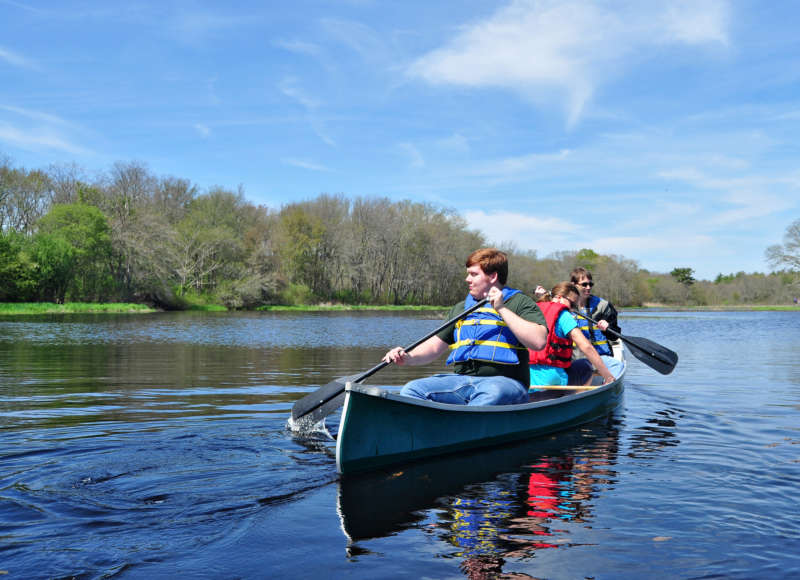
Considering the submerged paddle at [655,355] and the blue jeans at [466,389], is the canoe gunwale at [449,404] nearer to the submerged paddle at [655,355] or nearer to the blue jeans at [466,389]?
the blue jeans at [466,389]

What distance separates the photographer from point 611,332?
9188 millimetres

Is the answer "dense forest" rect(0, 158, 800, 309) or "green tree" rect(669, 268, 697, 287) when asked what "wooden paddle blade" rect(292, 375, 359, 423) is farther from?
"green tree" rect(669, 268, 697, 287)

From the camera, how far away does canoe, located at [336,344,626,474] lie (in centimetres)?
450

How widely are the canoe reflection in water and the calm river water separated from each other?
20 mm

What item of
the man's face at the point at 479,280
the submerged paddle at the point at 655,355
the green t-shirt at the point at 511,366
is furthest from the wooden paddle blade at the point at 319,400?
the submerged paddle at the point at 655,355

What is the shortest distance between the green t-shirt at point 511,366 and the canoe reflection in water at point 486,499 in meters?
0.75

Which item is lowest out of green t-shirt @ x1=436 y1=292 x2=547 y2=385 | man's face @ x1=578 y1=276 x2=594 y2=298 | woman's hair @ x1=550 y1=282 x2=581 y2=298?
green t-shirt @ x1=436 y1=292 x2=547 y2=385

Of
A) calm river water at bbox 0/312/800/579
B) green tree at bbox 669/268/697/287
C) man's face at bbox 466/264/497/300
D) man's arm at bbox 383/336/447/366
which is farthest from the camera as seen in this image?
green tree at bbox 669/268/697/287

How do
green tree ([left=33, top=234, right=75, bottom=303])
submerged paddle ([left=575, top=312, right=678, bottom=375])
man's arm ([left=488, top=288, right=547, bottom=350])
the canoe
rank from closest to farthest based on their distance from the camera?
the canoe
man's arm ([left=488, top=288, right=547, bottom=350])
submerged paddle ([left=575, top=312, right=678, bottom=375])
green tree ([left=33, top=234, right=75, bottom=303])

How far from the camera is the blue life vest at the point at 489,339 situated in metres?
5.25

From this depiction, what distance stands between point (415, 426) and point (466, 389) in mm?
598

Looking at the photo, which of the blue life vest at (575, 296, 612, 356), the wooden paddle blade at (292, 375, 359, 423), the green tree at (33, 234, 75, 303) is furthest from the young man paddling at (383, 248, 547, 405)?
the green tree at (33, 234, 75, 303)

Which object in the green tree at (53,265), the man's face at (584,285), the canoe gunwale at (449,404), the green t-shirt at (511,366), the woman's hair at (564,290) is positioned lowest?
the canoe gunwale at (449,404)

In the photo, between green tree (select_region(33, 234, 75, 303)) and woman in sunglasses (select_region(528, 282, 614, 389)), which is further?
green tree (select_region(33, 234, 75, 303))
